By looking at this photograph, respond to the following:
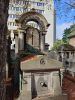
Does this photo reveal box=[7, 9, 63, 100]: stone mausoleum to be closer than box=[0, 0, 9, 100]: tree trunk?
No

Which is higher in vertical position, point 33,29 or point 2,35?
point 33,29

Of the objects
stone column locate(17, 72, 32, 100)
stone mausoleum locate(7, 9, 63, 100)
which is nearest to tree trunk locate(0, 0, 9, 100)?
stone mausoleum locate(7, 9, 63, 100)

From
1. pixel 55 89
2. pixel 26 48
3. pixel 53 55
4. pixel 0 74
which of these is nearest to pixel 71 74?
pixel 53 55

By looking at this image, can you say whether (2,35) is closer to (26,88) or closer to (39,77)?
(26,88)

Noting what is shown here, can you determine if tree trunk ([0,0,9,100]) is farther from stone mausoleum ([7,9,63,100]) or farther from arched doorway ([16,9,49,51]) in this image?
arched doorway ([16,9,49,51])

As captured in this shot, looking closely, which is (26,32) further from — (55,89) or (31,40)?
(55,89)

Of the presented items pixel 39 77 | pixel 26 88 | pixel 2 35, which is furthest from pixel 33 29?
pixel 2 35

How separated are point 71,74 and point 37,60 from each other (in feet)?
31.9

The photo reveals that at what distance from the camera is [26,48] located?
19625 mm

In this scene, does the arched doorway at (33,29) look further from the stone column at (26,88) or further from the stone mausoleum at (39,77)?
the stone column at (26,88)

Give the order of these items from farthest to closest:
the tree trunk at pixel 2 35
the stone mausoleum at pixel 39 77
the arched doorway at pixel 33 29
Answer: the arched doorway at pixel 33 29 → the stone mausoleum at pixel 39 77 → the tree trunk at pixel 2 35


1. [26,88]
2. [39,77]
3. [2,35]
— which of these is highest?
[2,35]

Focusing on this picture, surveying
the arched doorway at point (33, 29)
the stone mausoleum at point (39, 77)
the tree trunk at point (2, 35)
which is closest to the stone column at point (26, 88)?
the stone mausoleum at point (39, 77)

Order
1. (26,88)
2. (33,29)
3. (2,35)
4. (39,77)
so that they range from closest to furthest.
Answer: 1. (2,35)
2. (26,88)
3. (39,77)
4. (33,29)
